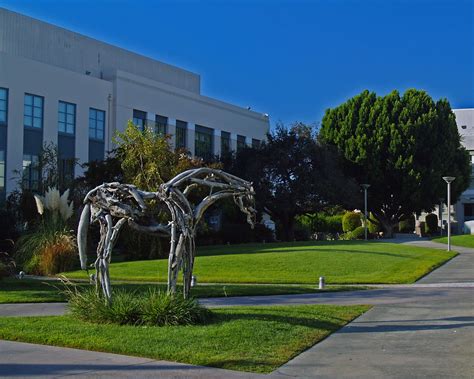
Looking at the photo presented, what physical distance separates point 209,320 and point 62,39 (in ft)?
140

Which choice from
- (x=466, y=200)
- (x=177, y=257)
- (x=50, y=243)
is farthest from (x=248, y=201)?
(x=466, y=200)

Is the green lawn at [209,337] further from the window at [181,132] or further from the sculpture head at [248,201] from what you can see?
the window at [181,132]

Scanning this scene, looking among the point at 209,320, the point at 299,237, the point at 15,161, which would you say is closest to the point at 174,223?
the point at 209,320

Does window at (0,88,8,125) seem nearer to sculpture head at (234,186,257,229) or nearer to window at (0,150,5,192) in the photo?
window at (0,150,5,192)

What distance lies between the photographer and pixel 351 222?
191 ft

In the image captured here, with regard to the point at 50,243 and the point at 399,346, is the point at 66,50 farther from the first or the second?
the point at 399,346

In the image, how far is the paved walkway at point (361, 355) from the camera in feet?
23.6

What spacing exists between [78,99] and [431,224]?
3356cm

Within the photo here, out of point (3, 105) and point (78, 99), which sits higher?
point (78, 99)

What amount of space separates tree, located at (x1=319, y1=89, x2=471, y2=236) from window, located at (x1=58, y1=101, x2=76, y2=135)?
757 inches

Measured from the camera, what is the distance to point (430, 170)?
4847 centimetres

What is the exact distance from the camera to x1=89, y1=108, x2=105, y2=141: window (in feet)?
156

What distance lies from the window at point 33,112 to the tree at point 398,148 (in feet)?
70.3

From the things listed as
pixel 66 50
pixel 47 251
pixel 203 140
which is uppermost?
pixel 66 50
